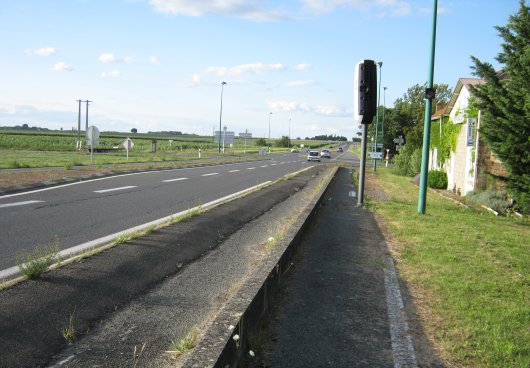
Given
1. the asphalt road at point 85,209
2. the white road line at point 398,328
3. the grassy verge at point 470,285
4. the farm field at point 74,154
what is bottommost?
the white road line at point 398,328

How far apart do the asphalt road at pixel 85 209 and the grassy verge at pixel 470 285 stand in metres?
4.71

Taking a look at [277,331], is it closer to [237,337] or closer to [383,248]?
[237,337]

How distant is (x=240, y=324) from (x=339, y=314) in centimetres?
138

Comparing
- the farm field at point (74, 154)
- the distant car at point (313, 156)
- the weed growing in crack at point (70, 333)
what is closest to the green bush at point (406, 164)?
the farm field at point (74, 154)

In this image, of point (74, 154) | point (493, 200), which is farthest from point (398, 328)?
point (74, 154)

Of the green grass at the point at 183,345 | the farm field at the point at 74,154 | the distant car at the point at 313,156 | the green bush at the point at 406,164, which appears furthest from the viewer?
the distant car at the point at 313,156

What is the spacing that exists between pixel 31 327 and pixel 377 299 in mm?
3333

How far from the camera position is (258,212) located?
11.4 m

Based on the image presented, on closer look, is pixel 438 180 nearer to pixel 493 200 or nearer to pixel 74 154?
pixel 493 200

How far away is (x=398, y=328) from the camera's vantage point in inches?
169

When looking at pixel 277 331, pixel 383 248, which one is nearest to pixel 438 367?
pixel 277 331

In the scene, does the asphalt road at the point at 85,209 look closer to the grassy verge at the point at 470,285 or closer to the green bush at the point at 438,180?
the grassy verge at the point at 470,285

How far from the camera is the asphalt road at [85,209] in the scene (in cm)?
738

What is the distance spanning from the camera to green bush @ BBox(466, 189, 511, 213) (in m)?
15.6
